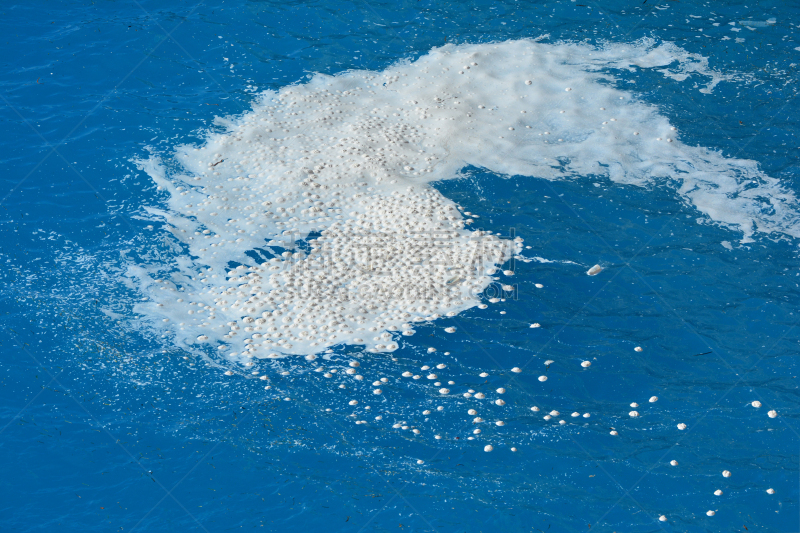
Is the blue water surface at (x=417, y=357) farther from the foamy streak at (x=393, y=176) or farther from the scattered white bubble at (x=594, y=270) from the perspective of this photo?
the foamy streak at (x=393, y=176)

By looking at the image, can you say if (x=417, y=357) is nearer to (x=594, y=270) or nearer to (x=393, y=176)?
A: (x=594, y=270)

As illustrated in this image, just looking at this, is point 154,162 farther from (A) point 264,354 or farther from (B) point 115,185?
(A) point 264,354

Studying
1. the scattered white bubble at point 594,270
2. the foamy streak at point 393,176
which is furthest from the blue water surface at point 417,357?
the foamy streak at point 393,176

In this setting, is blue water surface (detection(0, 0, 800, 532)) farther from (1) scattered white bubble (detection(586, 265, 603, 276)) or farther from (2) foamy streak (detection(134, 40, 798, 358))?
(2) foamy streak (detection(134, 40, 798, 358))

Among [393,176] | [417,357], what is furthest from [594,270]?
[393,176]

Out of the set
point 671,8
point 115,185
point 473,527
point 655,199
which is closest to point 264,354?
point 473,527

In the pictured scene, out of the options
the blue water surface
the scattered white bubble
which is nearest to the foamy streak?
the blue water surface
